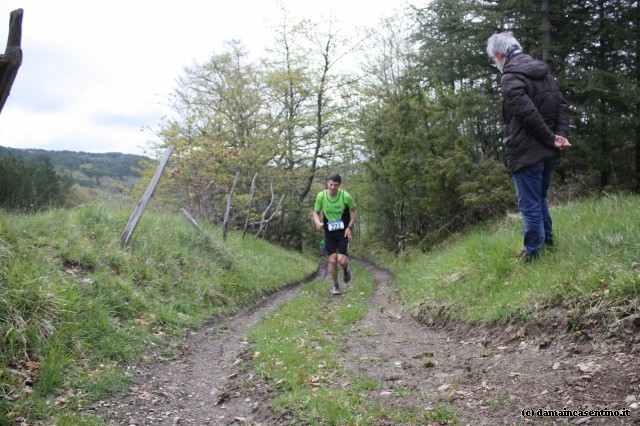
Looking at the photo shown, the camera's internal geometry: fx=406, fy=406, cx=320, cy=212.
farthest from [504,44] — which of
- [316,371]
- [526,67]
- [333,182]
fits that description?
[316,371]

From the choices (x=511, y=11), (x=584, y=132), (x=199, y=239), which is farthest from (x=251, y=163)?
(x=584, y=132)

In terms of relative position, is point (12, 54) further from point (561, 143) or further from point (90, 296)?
point (561, 143)

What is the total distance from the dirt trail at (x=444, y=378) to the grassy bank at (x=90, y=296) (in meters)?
0.49

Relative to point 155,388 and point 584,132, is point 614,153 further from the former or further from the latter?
point 155,388

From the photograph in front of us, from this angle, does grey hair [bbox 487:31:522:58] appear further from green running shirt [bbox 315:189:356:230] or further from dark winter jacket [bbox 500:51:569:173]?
green running shirt [bbox 315:189:356:230]

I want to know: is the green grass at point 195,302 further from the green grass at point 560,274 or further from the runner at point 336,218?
the runner at point 336,218

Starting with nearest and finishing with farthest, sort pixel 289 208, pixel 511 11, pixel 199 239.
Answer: pixel 199 239
pixel 511 11
pixel 289 208

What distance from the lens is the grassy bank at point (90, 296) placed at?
153 inches

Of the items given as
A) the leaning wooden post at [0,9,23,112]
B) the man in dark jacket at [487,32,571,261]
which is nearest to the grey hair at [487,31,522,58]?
the man in dark jacket at [487,32,571,261]

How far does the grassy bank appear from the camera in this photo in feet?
12.7

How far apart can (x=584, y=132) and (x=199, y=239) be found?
11.5 m

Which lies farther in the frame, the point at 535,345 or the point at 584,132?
the point at 584,132

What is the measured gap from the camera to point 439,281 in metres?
7.84

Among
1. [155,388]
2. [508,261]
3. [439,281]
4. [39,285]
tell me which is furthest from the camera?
[439,281]
